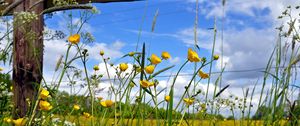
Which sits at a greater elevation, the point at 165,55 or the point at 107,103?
the point at 165,55

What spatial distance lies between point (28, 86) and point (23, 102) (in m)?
0.22

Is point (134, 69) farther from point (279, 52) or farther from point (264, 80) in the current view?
point (279, 52)

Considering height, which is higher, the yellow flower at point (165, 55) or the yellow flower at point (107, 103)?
the yellow flower at point (165, 55)

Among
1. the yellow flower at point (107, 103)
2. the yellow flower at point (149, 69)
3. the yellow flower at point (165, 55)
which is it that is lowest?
the yellow flower at point (107, 103)

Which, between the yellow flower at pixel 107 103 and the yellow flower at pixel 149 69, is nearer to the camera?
the yellow flower at pixel 149 69

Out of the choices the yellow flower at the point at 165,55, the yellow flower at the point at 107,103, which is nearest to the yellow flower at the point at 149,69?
the yellow flower at the point at 165,55

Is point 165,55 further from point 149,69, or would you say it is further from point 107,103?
point 107,103

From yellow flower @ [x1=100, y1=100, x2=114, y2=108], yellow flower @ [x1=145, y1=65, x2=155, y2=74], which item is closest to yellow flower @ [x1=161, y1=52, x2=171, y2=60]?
yellow flower @ [x1=145, y1=65, x2=155, y2=74]

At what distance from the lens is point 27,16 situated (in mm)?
3193

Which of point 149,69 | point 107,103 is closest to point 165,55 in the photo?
point 149,69

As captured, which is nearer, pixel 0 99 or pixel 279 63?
pixel 279 63

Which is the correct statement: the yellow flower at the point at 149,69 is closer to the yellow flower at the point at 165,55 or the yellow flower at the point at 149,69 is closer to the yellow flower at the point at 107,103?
the yellow flower at the point at 165,55

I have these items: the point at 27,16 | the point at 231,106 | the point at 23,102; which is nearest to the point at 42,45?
the point at 23,102

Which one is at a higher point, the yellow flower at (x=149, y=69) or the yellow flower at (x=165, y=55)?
the yellow flower at (x=165, y=55)
